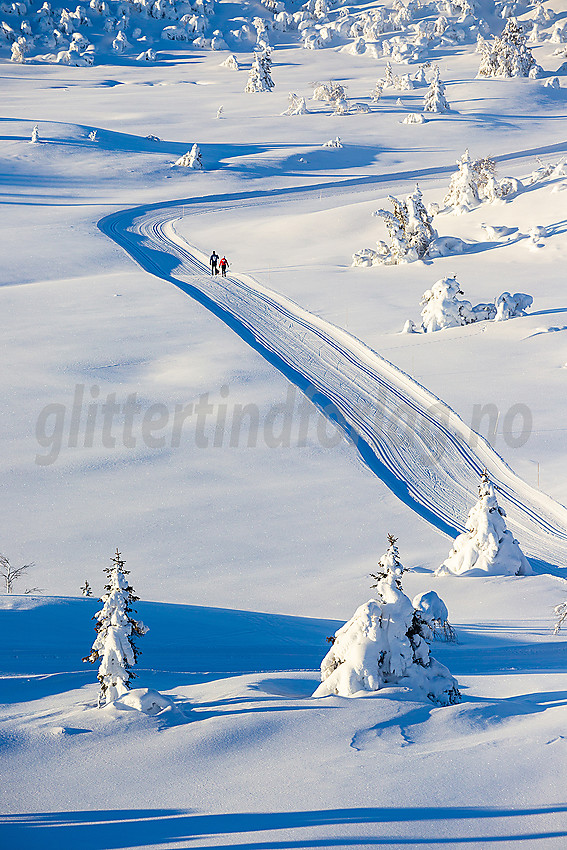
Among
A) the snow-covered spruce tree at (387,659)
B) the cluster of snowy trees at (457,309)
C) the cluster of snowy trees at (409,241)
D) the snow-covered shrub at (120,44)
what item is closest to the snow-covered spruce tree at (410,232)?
the cluster of snowy trees at (409,241)

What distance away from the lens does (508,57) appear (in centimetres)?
7906

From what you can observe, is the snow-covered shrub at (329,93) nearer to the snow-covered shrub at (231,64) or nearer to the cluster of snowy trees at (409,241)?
the snow-covered shrub at (231,64)

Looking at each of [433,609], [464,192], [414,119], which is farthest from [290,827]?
[414,119]

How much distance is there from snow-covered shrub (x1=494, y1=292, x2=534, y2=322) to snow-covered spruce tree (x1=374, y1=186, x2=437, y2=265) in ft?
27.9

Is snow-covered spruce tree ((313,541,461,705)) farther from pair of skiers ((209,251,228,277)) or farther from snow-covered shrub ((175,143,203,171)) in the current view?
snow-covered shrub ((175,143,203,171))

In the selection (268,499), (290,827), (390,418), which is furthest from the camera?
(390,418)

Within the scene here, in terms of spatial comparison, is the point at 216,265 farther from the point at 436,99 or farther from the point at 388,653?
the point at 436,99

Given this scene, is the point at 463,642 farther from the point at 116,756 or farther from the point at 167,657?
the point at 116,756

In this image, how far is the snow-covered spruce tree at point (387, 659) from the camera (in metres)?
7.80

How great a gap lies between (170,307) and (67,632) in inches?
747

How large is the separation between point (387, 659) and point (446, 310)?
18541 mm

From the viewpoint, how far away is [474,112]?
7000cm

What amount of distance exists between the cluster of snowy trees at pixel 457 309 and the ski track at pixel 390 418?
250 centimetres

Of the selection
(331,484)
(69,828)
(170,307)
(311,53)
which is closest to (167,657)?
(69,828)
